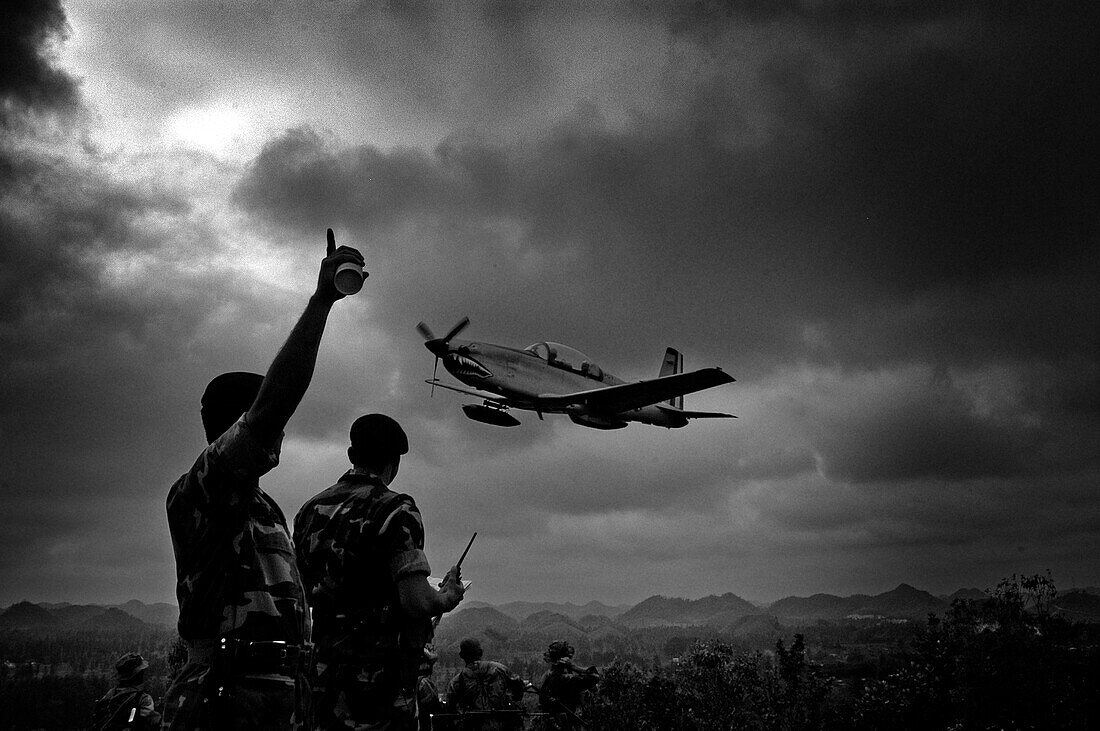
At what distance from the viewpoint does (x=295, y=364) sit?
8.34 feet

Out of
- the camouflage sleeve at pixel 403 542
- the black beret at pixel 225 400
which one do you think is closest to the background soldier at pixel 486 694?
the camouflage sleeve at pixel 403 542

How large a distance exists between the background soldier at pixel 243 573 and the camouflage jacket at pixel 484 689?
7.12m

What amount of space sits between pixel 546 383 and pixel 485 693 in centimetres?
1941

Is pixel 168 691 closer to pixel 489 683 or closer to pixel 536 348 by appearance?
pixel 489 683

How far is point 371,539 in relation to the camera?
387 centimetres

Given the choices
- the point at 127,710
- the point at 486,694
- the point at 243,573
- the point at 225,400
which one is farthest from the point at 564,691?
the point at 225,400

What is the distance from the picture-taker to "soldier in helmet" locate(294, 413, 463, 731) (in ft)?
12.1

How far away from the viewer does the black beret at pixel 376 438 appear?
14.2ft

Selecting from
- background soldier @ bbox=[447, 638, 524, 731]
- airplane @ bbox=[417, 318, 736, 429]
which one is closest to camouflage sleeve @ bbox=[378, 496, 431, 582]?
background soldier @ bbox=[447, 638, 524, 731]

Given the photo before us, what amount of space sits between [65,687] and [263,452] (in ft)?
611

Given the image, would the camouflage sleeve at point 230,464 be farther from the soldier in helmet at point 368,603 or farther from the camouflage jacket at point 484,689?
the camouflage jacket at point 484,689

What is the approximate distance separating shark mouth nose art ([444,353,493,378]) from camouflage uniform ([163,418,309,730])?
23183 millimetres

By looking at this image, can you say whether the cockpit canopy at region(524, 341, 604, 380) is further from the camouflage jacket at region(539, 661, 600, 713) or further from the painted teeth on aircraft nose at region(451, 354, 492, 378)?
the camouflage jacket at region(539, 661, 600, 713)

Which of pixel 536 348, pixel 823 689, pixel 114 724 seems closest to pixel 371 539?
pixel 114 724
